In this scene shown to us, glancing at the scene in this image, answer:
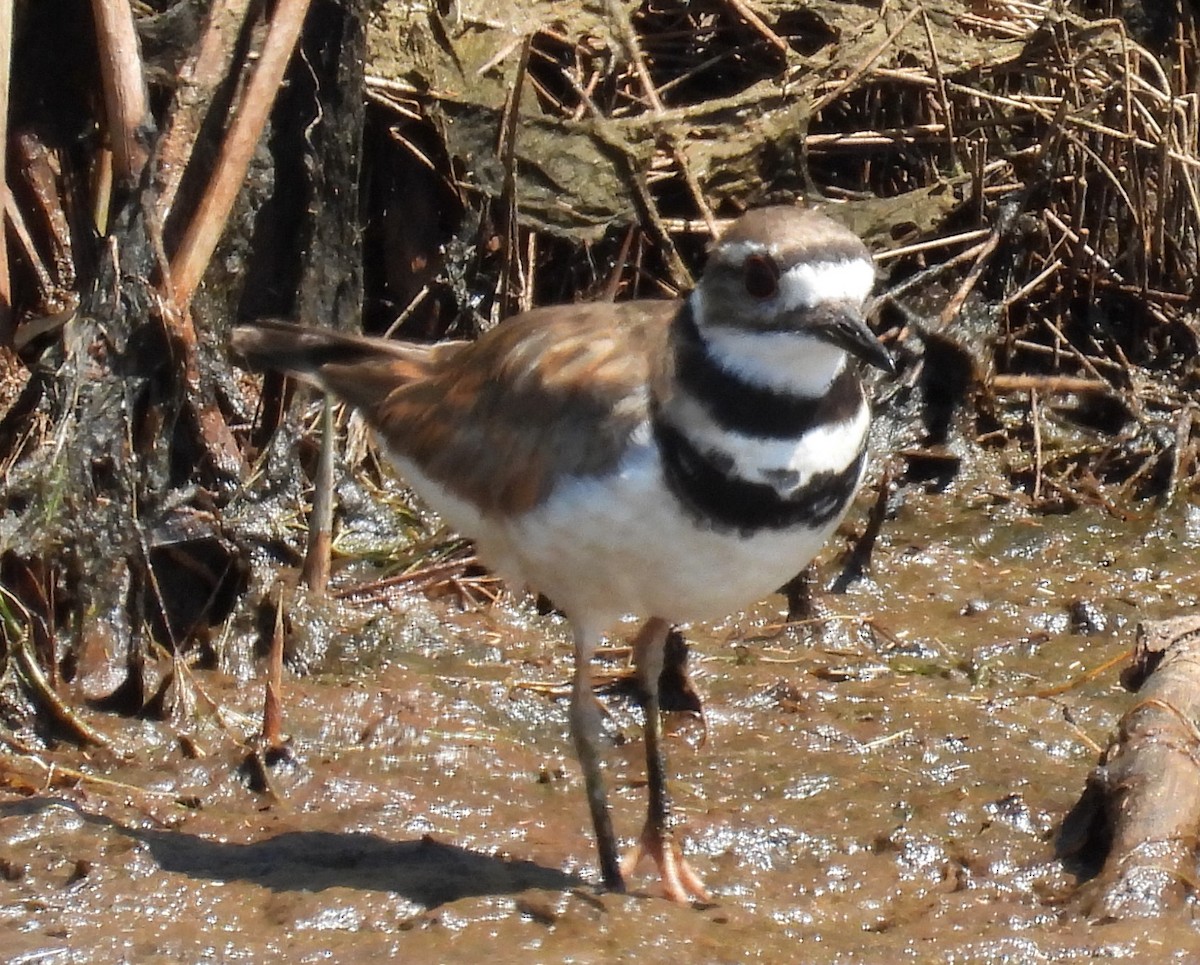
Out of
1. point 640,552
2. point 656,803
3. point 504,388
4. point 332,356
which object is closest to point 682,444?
point 640,552

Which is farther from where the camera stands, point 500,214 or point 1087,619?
point 500,214

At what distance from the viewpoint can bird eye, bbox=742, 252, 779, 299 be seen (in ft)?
13.0

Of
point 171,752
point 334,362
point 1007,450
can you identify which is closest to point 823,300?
point 334,362

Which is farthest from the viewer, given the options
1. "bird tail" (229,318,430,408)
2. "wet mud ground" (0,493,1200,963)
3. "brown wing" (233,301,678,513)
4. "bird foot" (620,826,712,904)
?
"bird tail" (229,318,430,408)

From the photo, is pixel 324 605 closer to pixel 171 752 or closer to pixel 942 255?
pixel 171 752

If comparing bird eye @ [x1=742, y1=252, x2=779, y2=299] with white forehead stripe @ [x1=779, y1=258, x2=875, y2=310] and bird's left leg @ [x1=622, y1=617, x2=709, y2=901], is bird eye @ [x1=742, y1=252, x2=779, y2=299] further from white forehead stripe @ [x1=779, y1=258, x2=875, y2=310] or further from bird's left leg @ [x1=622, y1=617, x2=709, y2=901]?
bird's left leg @ [x1=622, y1=617, x2=709, y2=901]

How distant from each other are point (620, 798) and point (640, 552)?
129 cm

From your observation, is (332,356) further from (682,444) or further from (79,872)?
(79,872)

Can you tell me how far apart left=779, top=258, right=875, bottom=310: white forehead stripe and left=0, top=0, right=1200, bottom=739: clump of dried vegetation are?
2.08 meters

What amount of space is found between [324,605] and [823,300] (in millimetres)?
2381

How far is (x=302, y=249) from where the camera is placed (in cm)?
605

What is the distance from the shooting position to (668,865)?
4527 millimetres

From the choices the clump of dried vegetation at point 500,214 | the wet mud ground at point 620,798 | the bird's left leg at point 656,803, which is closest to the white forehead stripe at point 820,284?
the bird's left leg at point 656,803

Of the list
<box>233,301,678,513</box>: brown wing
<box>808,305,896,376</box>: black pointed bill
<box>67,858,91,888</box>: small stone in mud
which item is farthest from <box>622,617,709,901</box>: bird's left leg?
<box>67,858,91,888</box>: small stone in mud
